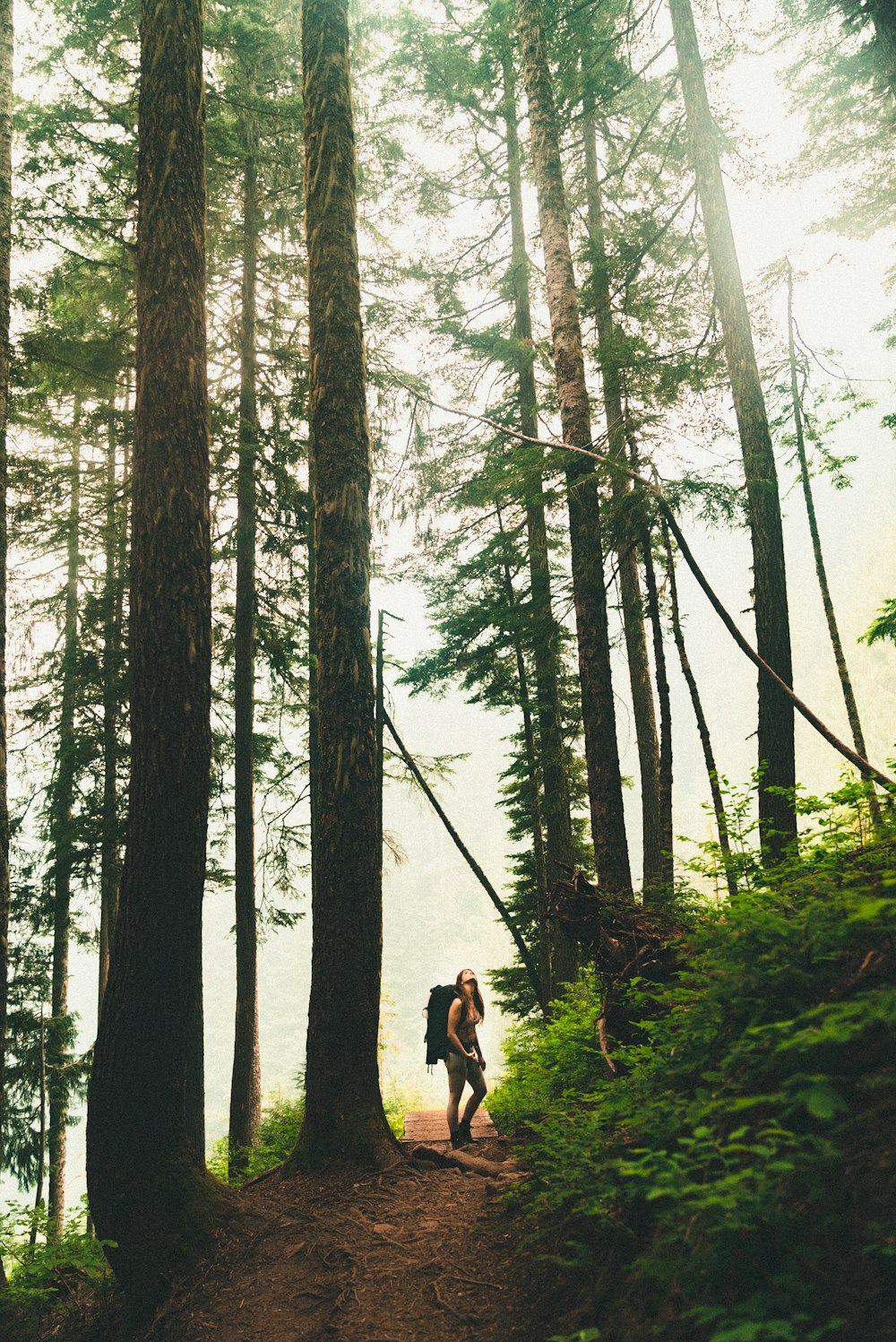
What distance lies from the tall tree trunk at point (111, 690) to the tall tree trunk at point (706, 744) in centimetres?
757

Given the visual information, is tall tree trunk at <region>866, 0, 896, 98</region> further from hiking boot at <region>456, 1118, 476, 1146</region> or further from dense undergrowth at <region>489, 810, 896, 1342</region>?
hiking boot at <region>456, 1118, 476, 1146</region>

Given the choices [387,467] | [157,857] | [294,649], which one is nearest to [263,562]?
[294,649]

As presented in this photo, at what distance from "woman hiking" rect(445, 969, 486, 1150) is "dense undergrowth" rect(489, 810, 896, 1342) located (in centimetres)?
277

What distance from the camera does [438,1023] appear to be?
269 inches

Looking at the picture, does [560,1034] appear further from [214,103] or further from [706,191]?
[214,103]

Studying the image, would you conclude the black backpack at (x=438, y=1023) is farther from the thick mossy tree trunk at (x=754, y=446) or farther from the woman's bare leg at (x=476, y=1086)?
the thick mossy tree trunk at (x=754, y=446)

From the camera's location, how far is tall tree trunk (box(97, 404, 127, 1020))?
10984mm

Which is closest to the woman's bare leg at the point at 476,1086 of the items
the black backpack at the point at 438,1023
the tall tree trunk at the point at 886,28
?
the black backpack at the point at 438,1023

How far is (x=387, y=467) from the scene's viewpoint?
12.1 meters

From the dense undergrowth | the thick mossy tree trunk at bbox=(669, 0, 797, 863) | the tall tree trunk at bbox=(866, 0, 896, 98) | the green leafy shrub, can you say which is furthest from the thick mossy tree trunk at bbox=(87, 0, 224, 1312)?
the tall tree trunk at bbox=(866, 0, 896, 98)

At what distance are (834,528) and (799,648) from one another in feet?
72.6

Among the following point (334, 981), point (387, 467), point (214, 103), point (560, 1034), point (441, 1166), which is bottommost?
point (441, 1166)

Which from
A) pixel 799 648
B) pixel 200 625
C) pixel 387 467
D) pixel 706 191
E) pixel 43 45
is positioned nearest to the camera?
pixel 200 625

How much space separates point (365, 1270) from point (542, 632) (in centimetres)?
722
